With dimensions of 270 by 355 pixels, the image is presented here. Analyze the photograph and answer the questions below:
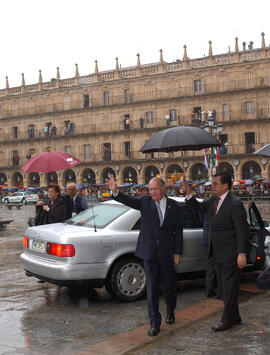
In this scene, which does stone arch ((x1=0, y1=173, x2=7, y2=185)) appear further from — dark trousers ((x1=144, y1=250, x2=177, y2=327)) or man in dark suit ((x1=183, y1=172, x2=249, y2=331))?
man in dark suit ((x1=183, y1=172, x2=249, y2=331))

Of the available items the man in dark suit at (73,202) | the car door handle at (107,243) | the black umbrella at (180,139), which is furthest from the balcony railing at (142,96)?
the car door handle at (107,243)

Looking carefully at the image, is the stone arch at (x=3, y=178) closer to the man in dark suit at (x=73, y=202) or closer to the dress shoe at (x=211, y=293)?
the man in dark suit at (x=73, y=202)

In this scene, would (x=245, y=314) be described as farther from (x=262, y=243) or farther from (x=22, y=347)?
(x=22, y=347)

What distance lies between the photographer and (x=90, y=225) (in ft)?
22.6

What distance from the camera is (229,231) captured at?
525cm

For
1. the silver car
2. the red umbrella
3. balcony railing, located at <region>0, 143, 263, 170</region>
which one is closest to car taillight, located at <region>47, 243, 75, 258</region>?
the silver car

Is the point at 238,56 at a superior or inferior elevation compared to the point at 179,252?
superior

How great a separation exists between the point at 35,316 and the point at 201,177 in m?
42.6

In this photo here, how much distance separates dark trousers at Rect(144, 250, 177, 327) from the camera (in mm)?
5039

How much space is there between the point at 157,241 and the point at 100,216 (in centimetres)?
203

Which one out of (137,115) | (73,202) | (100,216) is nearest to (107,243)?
(100,216)

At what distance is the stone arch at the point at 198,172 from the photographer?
47.4m

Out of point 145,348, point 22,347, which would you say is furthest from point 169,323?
point 22,347

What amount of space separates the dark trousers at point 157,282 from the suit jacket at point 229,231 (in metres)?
0.54
